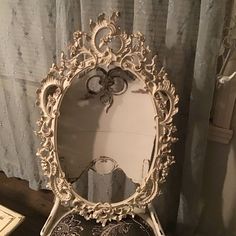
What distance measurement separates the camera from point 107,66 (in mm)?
1080

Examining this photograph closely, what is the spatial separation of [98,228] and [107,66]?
0.49 metres

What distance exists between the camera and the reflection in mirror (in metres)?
1.11

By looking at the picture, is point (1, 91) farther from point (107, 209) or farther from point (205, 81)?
point (205, 81)

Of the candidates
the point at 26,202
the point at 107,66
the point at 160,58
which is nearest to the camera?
the point at 107,66

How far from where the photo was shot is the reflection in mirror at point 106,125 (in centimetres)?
111

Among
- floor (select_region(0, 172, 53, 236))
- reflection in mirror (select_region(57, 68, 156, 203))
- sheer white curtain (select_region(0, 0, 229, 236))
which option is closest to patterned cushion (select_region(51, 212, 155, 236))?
reflection in mirror (select_region(57, 68, 156, 203))

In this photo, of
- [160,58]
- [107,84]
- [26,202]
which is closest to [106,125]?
[107,84]

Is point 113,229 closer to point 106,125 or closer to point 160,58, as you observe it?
point 106,125

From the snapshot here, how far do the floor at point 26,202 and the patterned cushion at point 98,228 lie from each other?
59cm

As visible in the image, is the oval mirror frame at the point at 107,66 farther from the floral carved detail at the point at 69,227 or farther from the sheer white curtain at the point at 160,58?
the sheer white curtain at the point at 160,58

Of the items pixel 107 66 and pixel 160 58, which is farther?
pixel 160 58

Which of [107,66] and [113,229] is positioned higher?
[107,66]

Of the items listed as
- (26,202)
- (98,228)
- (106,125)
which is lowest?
(26,202)

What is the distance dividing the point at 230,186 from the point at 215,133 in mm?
235
